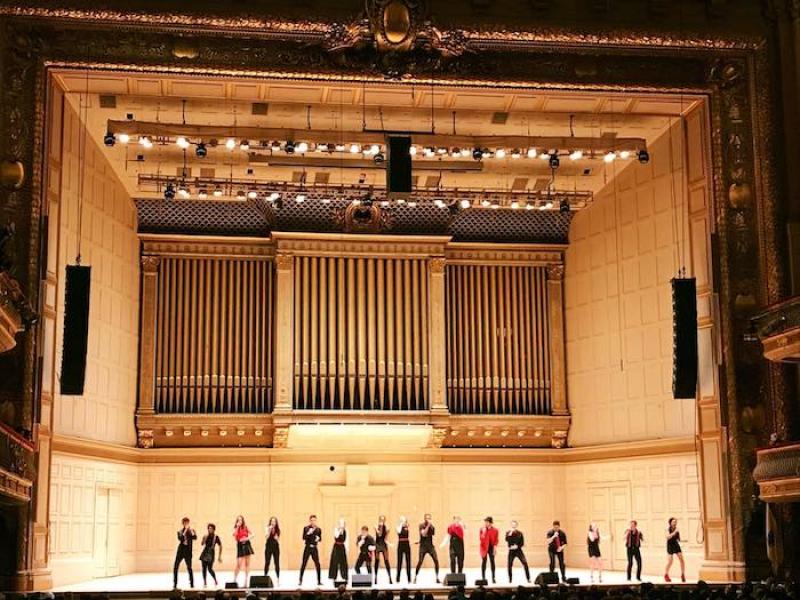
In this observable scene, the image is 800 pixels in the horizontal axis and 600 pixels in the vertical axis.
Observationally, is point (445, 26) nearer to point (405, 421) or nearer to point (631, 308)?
point (631, 308)

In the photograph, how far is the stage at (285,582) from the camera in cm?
1507

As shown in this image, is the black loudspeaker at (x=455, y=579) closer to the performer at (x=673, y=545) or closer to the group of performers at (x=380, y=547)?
the group of performers at (x=380, y=547)

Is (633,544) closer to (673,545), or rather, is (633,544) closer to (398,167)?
(673,545)

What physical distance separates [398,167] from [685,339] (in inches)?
181

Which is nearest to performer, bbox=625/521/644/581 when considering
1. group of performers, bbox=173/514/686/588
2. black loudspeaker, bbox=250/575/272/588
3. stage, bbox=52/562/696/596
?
group of performers, bbox=173/514/686/588

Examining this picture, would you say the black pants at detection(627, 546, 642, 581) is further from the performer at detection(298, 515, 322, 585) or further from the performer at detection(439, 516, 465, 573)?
the performer at detection(298, 515, 322, 585)

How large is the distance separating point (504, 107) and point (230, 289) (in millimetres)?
6539

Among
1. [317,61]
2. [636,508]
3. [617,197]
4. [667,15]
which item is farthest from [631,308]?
[317,61]

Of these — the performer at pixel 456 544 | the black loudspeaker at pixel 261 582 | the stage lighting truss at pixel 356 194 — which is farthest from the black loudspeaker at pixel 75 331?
the performer at pixel 456 544

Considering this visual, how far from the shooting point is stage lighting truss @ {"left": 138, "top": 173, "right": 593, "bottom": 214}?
1862cm

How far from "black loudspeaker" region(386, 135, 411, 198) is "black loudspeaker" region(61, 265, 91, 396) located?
4.19 meters

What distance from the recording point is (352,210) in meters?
20.4

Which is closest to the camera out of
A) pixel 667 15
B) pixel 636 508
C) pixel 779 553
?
pixel 779 553

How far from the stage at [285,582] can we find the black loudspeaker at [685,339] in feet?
9.29
